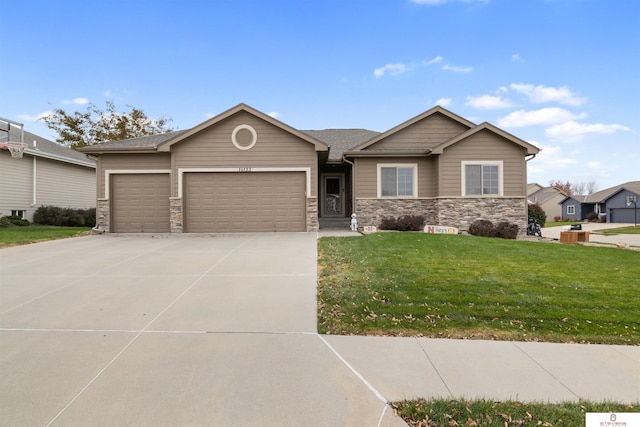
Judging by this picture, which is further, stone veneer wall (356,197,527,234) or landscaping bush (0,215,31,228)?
landscaping bush (0,215,31,228)

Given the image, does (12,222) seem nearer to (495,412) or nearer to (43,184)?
(43,184)

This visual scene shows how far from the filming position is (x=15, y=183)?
1706cm

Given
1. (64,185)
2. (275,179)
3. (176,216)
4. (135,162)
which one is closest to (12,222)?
(64,185)

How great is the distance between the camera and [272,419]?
2.26 meters

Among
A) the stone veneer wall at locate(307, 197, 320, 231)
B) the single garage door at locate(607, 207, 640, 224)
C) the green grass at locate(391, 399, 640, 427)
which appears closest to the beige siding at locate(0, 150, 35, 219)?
the stone veneer wall at locate(307, 197, 320, 231)

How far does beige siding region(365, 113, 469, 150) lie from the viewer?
1452 cm

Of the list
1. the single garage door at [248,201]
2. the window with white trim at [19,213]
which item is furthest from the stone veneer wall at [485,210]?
the window with white trim at [19,213]

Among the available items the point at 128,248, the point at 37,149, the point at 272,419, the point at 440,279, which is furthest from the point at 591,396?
the point at 37,149

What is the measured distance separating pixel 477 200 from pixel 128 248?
42.6 feet

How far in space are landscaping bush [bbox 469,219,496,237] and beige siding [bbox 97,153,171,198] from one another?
12940 millimetres

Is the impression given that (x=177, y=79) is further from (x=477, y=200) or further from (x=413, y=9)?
(x=477, y=200)

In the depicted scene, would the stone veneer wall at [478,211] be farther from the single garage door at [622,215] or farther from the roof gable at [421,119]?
the single garage door at [622,215]

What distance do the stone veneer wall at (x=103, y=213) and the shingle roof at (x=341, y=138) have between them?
377 inches

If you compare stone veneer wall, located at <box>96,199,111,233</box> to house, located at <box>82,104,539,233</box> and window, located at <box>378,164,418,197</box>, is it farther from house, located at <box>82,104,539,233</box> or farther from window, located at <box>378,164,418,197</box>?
window, located at <box>378,164,418,197</box>
